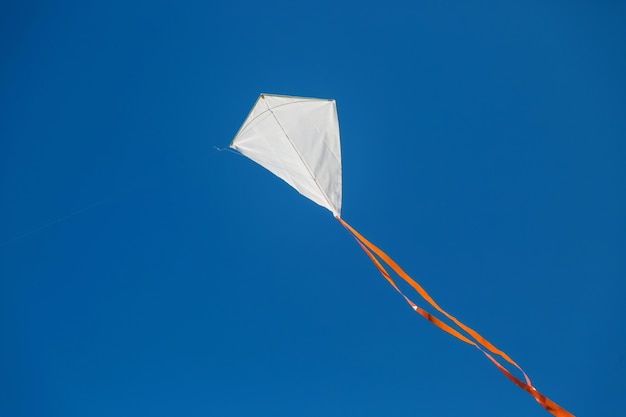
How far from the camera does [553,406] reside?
119 inches

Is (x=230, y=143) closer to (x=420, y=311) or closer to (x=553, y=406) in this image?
(x=420, y=311)

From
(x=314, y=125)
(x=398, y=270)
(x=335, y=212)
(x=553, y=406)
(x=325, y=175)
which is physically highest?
(x=314, y=125)

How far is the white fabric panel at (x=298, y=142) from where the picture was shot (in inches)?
240

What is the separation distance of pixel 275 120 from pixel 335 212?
5.72 feet

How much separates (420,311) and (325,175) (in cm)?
287

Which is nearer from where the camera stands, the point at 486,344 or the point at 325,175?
the point at 486,344

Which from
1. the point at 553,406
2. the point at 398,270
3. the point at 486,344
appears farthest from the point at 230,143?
the point at 553,406

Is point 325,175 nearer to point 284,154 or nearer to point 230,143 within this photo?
point 284,154

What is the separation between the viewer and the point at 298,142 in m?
6.29

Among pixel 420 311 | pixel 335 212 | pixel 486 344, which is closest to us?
pixel 486 344

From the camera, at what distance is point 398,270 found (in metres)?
4.15

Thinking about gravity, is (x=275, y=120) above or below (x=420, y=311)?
above

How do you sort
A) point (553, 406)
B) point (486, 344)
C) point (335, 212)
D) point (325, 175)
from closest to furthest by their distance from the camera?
Result: point (553, 406), point (486, 344), point (335, 212), point (325, 175)

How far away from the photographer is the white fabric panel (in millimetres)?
6086
